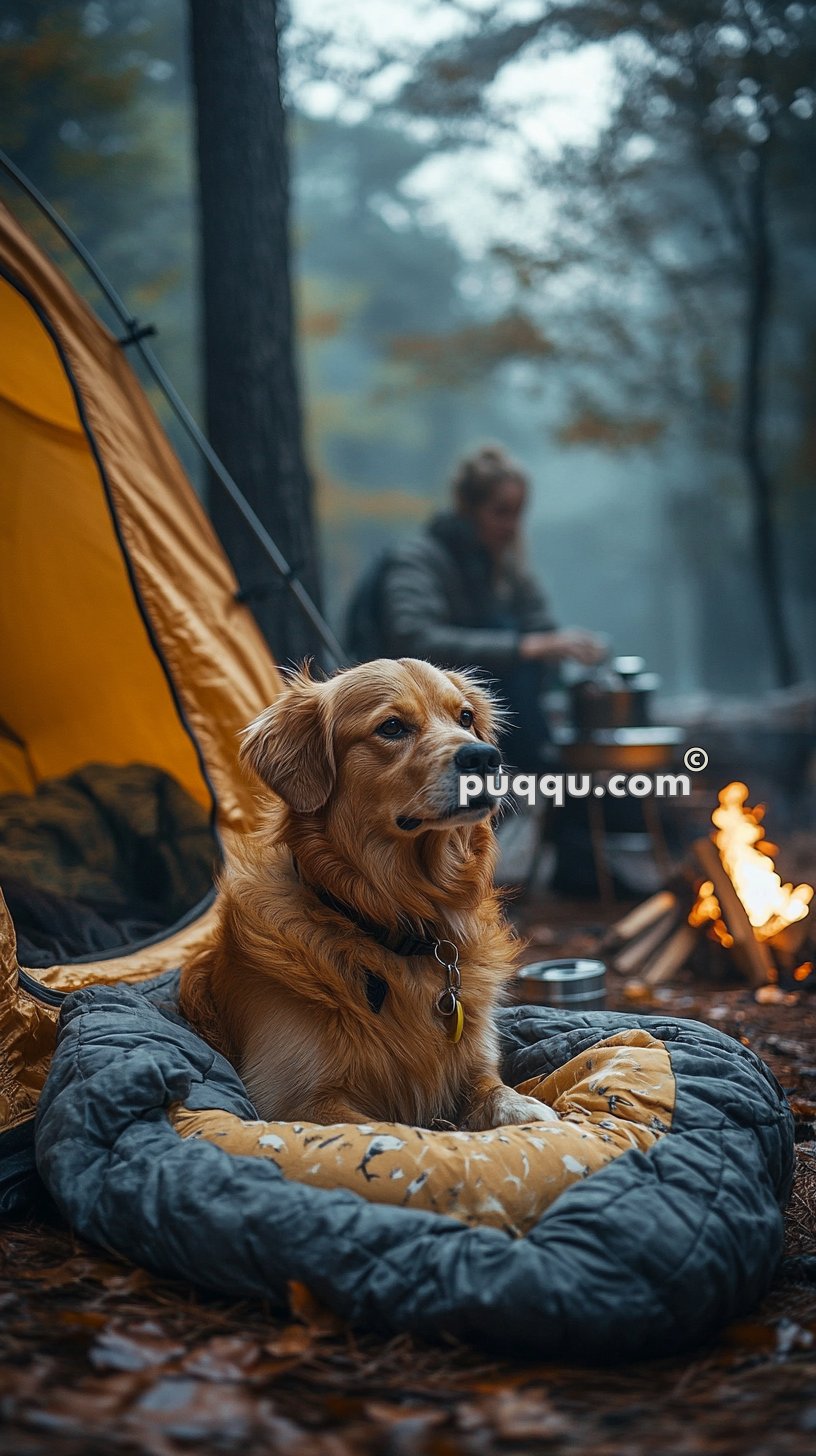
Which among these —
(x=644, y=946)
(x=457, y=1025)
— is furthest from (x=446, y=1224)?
Result: (x=644, y=946)

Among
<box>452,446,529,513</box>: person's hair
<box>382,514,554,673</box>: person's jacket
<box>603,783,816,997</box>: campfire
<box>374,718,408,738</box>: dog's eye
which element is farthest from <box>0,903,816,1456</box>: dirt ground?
<box>452,446,529,513</box>: person's hair

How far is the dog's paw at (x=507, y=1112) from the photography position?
2.13 meters

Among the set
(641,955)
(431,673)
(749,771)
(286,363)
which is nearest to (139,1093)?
(431,673)

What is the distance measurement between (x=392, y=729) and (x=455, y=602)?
11.0ft

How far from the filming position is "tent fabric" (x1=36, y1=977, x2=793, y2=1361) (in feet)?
5.11

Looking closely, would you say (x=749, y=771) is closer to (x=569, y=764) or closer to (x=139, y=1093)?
(x=569, y=764)

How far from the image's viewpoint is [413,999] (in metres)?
2.30

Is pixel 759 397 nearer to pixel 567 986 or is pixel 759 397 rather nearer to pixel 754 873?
pixel 754 873

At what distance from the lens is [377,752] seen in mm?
2406

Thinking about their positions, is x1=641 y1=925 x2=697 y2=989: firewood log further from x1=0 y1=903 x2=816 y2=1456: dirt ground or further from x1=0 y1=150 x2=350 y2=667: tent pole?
x1=0 y1=903 x2=816 y2=1456: dirt ground

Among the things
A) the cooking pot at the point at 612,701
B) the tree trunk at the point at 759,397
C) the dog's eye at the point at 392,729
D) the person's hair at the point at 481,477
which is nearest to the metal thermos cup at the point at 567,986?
the dog's eye at the point at 392,729

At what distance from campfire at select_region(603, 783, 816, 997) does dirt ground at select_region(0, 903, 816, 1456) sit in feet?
7.40

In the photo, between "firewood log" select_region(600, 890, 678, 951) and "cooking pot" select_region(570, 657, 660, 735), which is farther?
"cooking pot" select_region(570, 657, 660, 735)

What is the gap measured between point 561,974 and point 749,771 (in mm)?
5844
